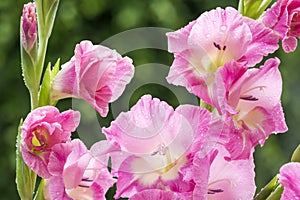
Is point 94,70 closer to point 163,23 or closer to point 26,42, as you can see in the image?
point 26,42

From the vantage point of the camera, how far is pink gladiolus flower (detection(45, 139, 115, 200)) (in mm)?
758

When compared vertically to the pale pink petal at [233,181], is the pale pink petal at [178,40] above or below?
above

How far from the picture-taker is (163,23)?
2.33m

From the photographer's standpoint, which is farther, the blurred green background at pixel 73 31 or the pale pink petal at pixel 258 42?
the blurred green background at pixel 73 31

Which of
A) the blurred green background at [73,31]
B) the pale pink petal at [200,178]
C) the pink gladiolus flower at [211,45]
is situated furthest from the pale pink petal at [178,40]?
the blurred green background at [73,31]

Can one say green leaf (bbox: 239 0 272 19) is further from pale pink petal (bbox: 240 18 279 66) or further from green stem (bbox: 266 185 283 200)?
green stem (bbox: 266 185 283 200)

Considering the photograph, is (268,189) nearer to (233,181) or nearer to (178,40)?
(233,181)

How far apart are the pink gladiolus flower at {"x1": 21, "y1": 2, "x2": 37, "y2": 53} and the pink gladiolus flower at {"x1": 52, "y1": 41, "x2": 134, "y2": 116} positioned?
1.9 inches

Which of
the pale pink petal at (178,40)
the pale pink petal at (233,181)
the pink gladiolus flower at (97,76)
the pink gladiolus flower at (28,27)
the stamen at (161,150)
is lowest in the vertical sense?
the pale pink petal at (233,181)

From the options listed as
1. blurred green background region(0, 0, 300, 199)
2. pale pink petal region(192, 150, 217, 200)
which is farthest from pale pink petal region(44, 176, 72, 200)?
blurred green background region(0, 0, 300, 199)

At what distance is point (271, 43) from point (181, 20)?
5.38ft

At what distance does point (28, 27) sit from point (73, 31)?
5.23 feet

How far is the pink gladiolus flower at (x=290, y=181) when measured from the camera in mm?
732

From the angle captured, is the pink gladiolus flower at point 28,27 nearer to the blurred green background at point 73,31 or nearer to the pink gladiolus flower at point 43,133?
the pink gladiolus flower at point 43,133
